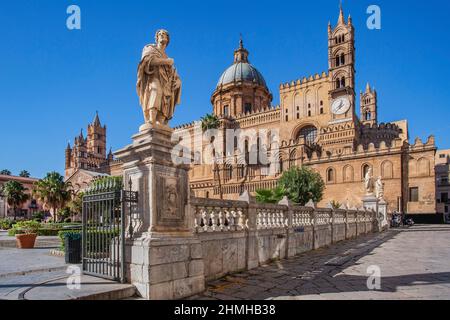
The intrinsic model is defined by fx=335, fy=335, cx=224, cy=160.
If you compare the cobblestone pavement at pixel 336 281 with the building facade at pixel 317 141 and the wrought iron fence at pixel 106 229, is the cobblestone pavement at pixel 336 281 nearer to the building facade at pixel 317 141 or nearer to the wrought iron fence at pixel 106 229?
the wrought iron fence at pixel 106 229

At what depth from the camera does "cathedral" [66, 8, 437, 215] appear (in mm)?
46938

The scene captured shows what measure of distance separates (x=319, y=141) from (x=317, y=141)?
2.60ft

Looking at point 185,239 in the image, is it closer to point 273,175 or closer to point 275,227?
point 275,227

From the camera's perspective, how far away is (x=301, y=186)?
39.1 m

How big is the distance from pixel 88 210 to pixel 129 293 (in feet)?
7.23

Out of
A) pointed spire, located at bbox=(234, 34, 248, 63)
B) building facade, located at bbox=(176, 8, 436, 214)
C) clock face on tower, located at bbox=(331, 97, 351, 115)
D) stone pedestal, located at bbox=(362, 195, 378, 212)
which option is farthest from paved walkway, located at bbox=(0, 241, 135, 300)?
pointed spire, located at bbox=(234, 34, 248, 63)

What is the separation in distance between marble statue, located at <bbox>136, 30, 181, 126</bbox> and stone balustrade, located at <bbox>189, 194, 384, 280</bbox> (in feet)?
6.19

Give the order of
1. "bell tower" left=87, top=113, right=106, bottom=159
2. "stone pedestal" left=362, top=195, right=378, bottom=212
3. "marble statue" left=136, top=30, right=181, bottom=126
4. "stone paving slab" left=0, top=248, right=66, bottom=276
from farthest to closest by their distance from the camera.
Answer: "bell tower" left=87, top=113, right=106, bottom=159
"stone pedestal" left=362, top=195, right=378, bottom=212
"stone paving slab" left=0, top=248, right=66, bottom=276
"marble statue" left=136, top=30, right=181, bottom=126

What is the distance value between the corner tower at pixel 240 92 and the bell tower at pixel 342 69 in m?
17.7

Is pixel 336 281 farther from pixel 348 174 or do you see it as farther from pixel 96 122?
pixel 96 122

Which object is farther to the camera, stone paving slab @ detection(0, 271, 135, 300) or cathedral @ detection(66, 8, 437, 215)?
cathedral @ detection(66, 8, 437, 215)

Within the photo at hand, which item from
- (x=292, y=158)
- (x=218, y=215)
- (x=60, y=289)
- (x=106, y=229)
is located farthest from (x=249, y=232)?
(x=292, y=158)

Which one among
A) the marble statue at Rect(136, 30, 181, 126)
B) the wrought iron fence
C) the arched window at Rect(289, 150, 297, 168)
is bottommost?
the wrought iron fence

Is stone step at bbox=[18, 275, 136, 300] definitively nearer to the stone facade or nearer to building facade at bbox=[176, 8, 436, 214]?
building facade at bbox=[176, 8, 436, 214]
